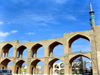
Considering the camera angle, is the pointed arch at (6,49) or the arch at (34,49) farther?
the pointed arch at (6,49)

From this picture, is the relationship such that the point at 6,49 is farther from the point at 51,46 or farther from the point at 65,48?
the point at 65,48

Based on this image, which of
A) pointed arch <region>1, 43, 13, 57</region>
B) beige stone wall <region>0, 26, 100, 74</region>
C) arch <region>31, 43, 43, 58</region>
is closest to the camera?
beige stone wall <region>0, 26, 100, 74</region>

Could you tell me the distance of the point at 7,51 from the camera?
1471 inches

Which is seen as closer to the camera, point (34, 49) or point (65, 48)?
point (65, 48)

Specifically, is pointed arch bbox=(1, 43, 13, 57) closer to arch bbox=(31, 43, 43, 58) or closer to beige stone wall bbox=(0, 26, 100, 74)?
beige stone wall bbox=(0, 26, 100, 74)

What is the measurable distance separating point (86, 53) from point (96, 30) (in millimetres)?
5704

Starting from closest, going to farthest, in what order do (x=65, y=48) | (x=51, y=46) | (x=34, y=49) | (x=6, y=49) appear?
(x=65, y=48), (x=51, y=46), (x=34, y=49), (x=6, y=49)

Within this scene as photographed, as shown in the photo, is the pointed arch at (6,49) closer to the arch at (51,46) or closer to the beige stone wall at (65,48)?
the beige stone wall at (65,48)

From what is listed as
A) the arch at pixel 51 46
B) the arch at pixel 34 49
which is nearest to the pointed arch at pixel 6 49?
the arch at pixel 34 49

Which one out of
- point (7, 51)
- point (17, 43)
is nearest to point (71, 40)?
point (17, 43)

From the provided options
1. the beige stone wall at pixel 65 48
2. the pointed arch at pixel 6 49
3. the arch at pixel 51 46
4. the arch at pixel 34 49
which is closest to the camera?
the beige stone wall at pixel 65 48

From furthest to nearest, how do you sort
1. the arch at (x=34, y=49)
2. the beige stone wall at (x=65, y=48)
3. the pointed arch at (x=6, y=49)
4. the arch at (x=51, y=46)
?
the pointed arch at (x=6, y=49) → the arch at (x=34, y=49) → the arch at (x=51, y=46) → the beige stone wall at (x=65, y=48)

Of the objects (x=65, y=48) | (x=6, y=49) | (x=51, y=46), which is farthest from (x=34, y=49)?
(x=65, y=48)

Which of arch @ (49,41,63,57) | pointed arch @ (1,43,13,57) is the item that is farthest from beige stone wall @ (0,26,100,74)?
pointed arch @ (1,43,13,57)
